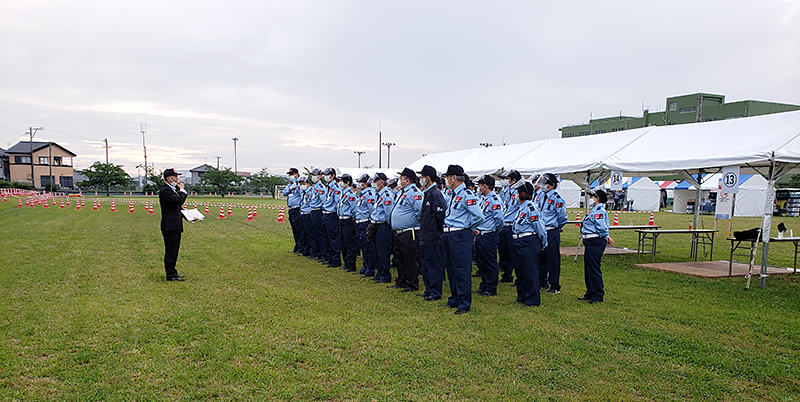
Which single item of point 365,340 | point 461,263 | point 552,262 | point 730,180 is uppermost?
point 730,180

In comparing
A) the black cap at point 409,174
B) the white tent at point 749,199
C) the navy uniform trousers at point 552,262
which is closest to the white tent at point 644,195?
the white tent at point 749,199

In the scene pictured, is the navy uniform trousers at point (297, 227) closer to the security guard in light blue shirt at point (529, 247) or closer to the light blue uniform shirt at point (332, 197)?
the light blue uniform shirt at point (332, 197)

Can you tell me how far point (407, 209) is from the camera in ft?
24.8

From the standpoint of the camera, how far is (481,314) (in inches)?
244

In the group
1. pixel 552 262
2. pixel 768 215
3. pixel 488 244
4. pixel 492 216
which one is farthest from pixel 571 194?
pixel 488 244

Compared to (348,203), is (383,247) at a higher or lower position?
lower

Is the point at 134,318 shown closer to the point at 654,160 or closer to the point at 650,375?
the point at 650,375

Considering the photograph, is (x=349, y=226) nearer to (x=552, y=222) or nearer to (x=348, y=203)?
(x=348, y=203)

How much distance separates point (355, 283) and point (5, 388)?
503 centimetres

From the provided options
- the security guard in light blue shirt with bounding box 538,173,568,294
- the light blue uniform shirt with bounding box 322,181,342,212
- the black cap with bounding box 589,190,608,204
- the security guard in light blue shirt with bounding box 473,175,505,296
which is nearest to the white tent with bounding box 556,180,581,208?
the light blue uniform shirt with bounding box 322,181,342,212

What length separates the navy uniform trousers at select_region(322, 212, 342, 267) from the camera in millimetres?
9898

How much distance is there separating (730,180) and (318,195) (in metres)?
8.34

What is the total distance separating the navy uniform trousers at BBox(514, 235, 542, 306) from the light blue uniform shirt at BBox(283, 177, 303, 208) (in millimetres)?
6477

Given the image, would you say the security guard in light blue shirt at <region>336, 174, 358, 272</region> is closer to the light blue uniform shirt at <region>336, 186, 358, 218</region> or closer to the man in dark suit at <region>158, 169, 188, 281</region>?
the light blue uniform shirt at <region>336, 186, 358, 218</region>
